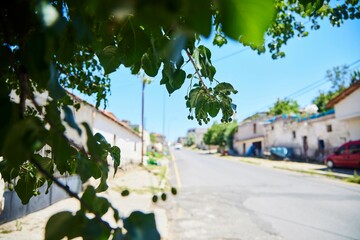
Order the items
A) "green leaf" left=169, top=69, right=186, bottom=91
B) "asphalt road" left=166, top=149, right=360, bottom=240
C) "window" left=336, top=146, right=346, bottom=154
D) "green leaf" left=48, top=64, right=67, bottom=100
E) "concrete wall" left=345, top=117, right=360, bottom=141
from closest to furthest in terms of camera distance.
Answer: "green leaf" left=48, top=64, right=67, bottom=100
"green leaf" left=169, top=69, right=186, bottom=91
"asphalt road" left=166, top=149, right=360, bottom=240
"window" left=336, top=146, right=346, bottom=154
"concrete wall" left=345, top=117, right=360, bottom=141

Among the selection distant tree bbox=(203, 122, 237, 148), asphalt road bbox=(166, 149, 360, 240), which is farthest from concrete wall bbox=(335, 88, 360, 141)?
distant tree bbox=(203, 122, 237, 148)

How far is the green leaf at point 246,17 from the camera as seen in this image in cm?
57

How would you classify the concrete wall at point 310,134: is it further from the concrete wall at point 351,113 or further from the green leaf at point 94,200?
the green leaf at point 94,200

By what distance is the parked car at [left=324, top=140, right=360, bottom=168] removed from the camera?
16891 millimetres

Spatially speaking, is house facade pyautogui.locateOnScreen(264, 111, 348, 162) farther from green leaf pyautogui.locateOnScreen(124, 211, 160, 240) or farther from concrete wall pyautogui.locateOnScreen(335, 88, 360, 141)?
green leaf pyautogui.locateOnScreen(124, 211, 160, 240)

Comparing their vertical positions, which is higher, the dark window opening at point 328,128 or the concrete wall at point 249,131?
the concrete wall at point 249,131

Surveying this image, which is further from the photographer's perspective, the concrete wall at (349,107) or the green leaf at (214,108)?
the concrete wall at (349,107)

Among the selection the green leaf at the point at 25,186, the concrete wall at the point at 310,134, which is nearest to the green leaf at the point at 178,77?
the green leaf at the point at 25,186

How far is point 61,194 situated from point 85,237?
776 cm

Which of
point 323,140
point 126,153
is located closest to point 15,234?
point 126,153

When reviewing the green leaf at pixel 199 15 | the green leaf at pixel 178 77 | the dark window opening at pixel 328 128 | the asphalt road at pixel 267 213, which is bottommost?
the asphalt road at pixel 267 213

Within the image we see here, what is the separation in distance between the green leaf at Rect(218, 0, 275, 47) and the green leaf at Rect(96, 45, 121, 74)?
0.80 metres

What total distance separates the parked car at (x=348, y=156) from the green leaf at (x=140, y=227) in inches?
757

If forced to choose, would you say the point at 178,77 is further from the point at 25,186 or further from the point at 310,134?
the point at 310,134
